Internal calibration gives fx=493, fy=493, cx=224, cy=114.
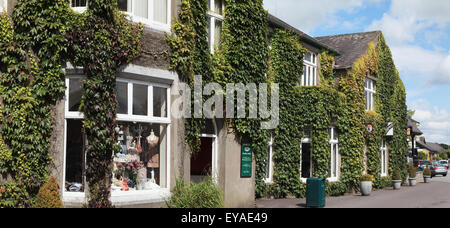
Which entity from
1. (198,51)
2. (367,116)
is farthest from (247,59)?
(367,116)

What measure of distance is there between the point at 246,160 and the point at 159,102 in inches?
155

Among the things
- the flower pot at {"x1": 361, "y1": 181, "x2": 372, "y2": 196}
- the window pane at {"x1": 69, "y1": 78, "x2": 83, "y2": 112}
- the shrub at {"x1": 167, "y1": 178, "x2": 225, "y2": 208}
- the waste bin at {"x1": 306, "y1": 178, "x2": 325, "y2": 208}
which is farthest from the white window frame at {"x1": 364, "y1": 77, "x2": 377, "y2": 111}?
the window pane at {"x1": 69, "y1": 78, "x2": 83, "y2": 112}

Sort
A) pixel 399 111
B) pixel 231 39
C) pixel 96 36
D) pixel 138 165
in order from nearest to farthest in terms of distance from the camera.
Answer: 1. pixel 96 36
2. pixel 138 165
3. pixel 231 39
4. pixel 399 111

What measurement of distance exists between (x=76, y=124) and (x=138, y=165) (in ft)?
6.09

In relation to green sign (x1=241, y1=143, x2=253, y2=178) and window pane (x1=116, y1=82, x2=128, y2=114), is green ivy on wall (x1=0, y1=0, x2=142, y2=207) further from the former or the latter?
green sign (x1=241, y1=143, x2=253, y2=178)

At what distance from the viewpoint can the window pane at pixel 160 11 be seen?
12.0 metres

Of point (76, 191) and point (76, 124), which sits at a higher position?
point (76, 124)

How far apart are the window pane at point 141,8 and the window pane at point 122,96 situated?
175cm

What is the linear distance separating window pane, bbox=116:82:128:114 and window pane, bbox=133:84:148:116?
Result: 0.23m

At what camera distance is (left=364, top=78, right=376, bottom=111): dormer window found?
2594 cm

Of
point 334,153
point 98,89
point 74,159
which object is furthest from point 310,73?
point 74,159

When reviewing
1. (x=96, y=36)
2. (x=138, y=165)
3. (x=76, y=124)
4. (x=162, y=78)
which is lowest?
(x=138, y=165)

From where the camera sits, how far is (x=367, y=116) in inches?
978
